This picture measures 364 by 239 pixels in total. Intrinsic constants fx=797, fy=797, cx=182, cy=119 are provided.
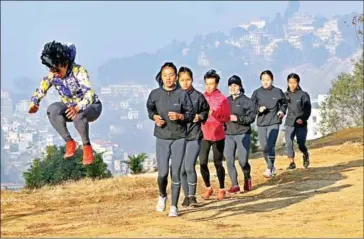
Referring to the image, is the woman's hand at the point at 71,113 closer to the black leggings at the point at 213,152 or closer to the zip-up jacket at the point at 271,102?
the black leggings at the point at 213,152

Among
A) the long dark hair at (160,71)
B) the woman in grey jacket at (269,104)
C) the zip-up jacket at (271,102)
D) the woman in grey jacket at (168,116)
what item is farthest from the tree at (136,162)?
the woman in grey jacket at (168,116)

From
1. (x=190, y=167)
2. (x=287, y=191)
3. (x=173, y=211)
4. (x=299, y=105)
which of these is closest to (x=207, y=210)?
(x=190, y=167)

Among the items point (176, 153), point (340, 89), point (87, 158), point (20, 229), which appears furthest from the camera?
point (340, 89)

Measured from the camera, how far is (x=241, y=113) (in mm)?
13961

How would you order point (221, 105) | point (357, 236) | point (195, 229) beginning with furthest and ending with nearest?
1. point (221, 105)
2. point (195, 229)
3. point (357, 236)

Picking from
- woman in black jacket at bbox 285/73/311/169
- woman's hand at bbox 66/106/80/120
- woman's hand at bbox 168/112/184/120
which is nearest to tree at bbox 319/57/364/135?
woman in black jacket at bbox 285/73/311/169

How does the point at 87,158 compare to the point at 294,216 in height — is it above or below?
above

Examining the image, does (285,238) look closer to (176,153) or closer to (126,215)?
(176,153)

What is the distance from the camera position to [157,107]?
11281 millimetres

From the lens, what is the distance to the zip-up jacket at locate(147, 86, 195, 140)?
36.8ft

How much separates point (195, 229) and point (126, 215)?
94.3 inches

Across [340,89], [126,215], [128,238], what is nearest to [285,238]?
[128,238]

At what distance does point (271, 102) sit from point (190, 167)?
3.35 metres

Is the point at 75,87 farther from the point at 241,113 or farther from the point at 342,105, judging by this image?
the point at 342,105
